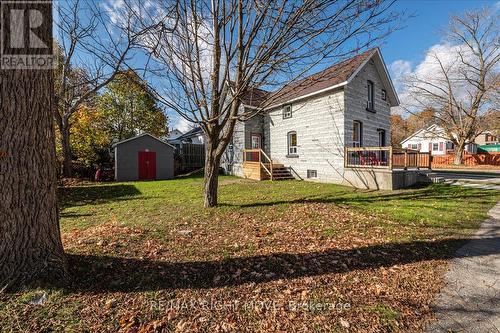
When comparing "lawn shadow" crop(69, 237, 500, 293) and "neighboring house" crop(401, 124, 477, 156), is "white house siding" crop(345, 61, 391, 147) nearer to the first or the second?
"lawn shadow" crop(69, 237, 500, 293)

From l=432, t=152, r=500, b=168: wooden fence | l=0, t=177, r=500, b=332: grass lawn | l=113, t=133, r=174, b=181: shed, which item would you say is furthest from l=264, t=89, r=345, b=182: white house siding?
l=432, t=152, r=500, b=168: wooden fence

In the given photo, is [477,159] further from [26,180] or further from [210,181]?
[26,180]

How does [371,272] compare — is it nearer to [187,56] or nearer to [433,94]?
[187,56]

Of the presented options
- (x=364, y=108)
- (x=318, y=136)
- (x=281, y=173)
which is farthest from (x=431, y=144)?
(x=281, y=173)

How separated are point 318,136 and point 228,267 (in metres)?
11.5

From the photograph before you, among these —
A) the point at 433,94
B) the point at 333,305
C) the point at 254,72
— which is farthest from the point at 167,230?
the point at 433,94

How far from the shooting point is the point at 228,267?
11.1 feet

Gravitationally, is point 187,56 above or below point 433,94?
below

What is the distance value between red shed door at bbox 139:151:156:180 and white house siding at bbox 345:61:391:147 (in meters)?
12.9

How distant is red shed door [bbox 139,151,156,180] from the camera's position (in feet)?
55.8

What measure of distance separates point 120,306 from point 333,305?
2215mm

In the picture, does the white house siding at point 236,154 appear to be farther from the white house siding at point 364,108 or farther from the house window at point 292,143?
the white house siding at point 364,108

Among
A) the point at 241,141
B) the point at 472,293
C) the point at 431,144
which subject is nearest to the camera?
the point at 472,293

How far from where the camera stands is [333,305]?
8.57ft
